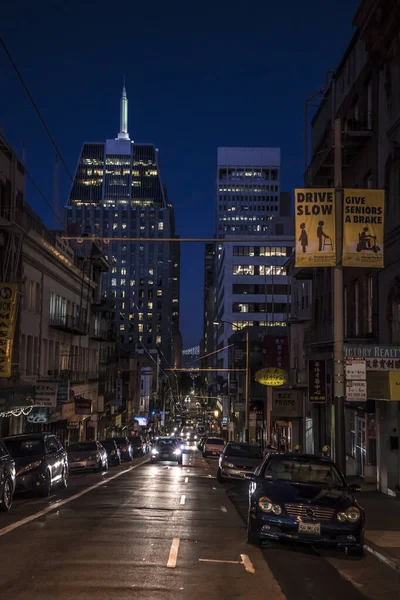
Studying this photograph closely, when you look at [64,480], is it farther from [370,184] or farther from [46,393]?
[46,393]

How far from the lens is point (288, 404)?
40.1 meters

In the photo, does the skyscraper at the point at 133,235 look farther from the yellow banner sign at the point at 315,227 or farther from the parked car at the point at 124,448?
the yellow banner sign at the point at 315,227

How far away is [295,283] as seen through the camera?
158 ft

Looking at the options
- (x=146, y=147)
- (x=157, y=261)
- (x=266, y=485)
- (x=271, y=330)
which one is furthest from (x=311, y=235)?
(x=146, y=147)

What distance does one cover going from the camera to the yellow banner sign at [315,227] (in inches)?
636

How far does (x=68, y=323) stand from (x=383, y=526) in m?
37.0

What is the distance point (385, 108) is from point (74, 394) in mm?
35276

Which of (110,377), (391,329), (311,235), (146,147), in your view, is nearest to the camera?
(311,235)

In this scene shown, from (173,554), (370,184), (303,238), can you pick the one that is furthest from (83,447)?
(173,554)

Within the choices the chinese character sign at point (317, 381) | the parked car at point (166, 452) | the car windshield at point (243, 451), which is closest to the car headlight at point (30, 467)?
the car windshield at point (243, 451)

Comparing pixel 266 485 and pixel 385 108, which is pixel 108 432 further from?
pixel 266 485

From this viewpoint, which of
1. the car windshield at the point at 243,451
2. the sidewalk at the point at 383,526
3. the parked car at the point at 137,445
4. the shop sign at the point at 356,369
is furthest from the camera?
the parked car at the point at 137,445

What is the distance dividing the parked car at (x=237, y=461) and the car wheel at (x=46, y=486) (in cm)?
794

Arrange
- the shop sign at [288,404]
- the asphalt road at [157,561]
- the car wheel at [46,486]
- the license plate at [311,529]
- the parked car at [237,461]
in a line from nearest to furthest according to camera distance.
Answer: the asphalt road at [157,561], the license plate at [311,529], the car wheel at [46,486], the parked car at [237,461], the shop sign at [288,404]
